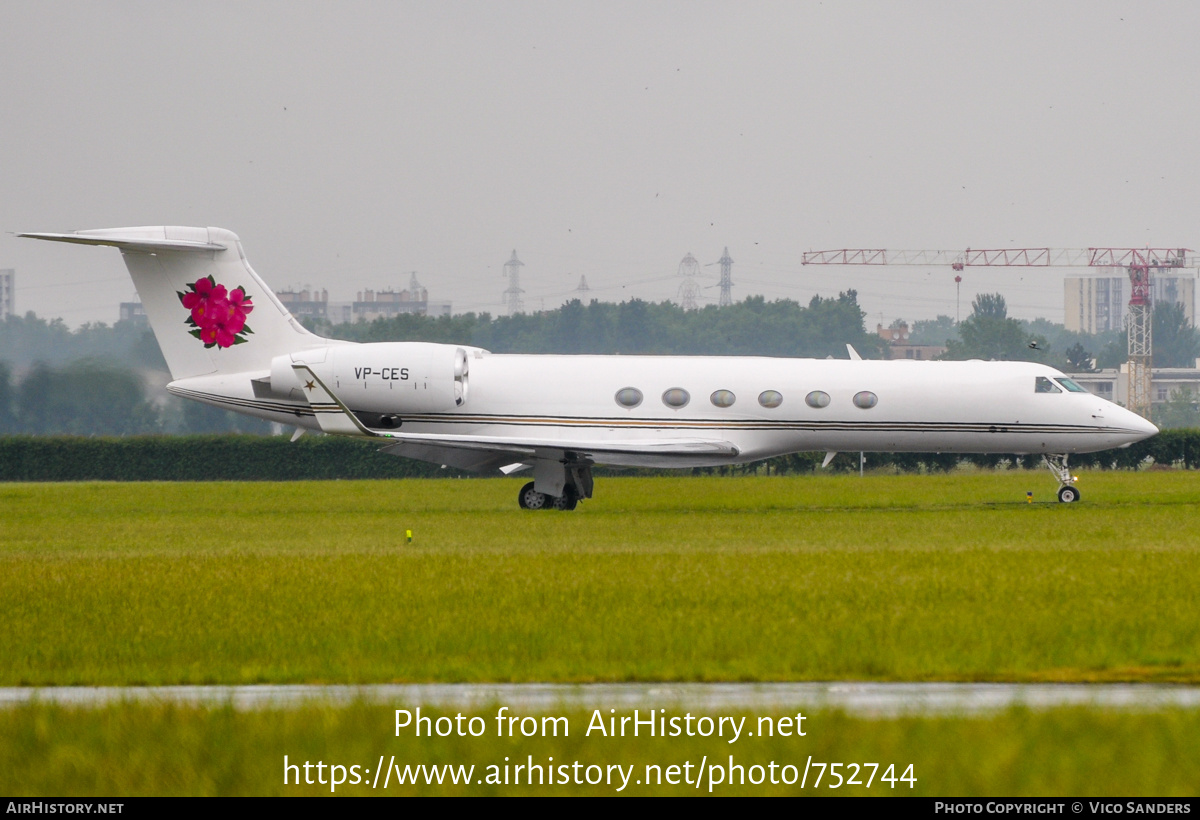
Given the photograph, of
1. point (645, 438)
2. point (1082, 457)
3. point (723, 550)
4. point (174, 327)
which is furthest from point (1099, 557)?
point (1082, 457)

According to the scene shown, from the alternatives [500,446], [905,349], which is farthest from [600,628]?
[905,349]

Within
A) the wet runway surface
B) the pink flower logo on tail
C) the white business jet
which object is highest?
the pink flower logo on tail

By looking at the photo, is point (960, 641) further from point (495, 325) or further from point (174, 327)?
point (495, 325)

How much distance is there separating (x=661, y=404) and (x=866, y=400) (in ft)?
12.1

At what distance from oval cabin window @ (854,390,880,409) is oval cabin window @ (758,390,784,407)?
4.38 ft

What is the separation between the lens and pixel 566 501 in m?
26.1

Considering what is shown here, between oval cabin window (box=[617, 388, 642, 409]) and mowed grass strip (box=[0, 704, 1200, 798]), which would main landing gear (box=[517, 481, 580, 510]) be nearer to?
oval cabin window (box=[617, 388, 642, 409])

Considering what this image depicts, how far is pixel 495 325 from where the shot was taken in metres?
96.1

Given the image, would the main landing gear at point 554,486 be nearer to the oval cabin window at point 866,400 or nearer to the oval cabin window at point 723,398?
the oval cabin window at point 723,398

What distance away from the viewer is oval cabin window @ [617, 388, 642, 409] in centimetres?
2589

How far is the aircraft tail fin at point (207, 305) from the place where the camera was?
2669cm

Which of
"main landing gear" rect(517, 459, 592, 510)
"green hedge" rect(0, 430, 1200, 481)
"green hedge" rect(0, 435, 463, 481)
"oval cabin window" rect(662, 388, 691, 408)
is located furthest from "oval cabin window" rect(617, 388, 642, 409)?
"green hedge" rect(0, 435, 463, 481)

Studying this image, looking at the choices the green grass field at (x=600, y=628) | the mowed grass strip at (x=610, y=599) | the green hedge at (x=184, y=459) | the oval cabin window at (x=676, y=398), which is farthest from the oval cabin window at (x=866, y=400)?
the green hedge at (x=184, y=459)

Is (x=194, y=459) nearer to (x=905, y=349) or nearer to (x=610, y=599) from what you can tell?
(x=610, y=599)
